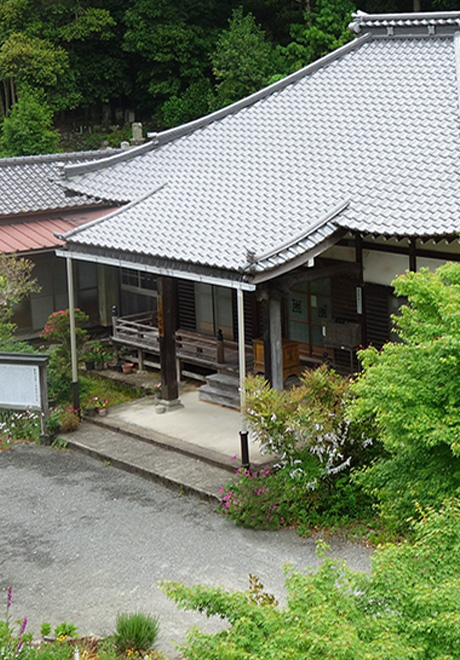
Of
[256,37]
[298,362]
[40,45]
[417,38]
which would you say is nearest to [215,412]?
[298,362]

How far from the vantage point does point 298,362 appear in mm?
18094

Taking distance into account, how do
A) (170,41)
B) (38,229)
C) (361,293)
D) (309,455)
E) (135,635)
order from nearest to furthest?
(135,635) → (309,455) → (361,293) → (38,229) → (170,41)

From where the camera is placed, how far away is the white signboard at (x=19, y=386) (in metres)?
17.4

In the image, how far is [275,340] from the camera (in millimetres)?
15859

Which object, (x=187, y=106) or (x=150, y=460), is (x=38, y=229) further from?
(x=187, y=106)

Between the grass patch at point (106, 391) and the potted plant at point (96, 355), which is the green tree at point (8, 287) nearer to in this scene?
the grass patch at point (106, 391)

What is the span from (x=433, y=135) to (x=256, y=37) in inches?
1139

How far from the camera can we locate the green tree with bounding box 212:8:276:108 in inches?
1702

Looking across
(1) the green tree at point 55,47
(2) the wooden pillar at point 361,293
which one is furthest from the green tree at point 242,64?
(2) the wooden pillar at point 361,293

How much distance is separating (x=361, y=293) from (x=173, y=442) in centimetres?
410

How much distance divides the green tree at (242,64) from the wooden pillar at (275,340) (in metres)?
28.7

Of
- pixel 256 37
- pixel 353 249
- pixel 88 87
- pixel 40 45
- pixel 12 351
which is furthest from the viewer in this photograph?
pixel 88 87

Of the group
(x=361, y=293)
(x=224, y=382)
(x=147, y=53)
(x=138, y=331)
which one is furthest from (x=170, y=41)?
(x=361, y=293)

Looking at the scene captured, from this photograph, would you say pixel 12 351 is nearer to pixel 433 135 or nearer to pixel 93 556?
pixel 93 556
